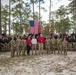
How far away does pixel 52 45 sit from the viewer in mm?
15328

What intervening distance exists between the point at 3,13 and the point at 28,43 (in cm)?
2458

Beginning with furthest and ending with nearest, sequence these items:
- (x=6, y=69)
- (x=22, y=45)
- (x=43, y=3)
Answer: (x=43, y=3) < (x=22, y=45) < (x=6, y=69)

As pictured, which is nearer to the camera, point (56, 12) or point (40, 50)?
point (40, 50)

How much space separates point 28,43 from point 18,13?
63.4 feet

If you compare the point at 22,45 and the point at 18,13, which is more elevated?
the point at 18,13

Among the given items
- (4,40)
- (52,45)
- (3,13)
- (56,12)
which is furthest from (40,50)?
(56,12)

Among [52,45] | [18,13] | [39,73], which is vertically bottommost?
[39,73]

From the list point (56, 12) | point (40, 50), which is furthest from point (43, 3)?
point (40, 50)

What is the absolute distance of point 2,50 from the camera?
667 inches

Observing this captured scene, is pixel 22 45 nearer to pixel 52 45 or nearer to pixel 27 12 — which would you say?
pixel 52 45

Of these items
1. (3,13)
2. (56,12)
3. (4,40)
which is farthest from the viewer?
(56,12)

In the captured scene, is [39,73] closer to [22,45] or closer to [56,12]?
[22,45]

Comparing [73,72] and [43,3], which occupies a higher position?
[43,3]

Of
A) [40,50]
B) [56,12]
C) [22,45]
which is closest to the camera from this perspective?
[22,45]
